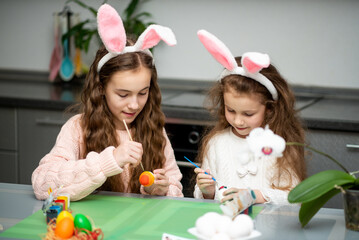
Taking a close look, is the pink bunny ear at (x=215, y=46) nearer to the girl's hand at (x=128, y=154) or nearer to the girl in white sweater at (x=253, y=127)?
the girl in white sweater at (x=253, y=127)

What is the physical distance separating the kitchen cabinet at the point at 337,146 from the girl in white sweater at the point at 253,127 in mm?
553

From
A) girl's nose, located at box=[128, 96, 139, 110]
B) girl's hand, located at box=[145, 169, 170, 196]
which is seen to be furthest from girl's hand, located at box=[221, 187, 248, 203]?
girl's nose, located at box=[128, 96, 139, 110]

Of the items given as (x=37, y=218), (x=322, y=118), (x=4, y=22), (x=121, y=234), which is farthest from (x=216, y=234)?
(x=4, y=22)

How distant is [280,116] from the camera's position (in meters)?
1.95

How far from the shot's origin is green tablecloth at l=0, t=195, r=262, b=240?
1375 millimetres

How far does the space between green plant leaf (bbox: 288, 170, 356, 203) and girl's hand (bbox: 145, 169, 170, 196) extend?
1.77 feet

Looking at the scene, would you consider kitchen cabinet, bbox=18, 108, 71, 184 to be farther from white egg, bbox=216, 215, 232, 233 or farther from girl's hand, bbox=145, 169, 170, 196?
white egg, bbox=216, 215, 232, 233

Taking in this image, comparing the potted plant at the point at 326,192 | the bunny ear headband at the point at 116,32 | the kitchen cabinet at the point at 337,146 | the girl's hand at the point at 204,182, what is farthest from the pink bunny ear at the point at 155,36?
the kitchen cabinet at the point at 337,146

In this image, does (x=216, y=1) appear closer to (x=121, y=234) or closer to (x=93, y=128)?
(x=93, y=128)

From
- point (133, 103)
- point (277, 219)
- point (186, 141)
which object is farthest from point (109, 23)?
point (186, 141)

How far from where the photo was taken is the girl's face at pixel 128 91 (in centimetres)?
191

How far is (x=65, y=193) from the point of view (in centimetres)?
162

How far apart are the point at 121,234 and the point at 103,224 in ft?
0.29

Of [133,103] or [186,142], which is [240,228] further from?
[186,142]
